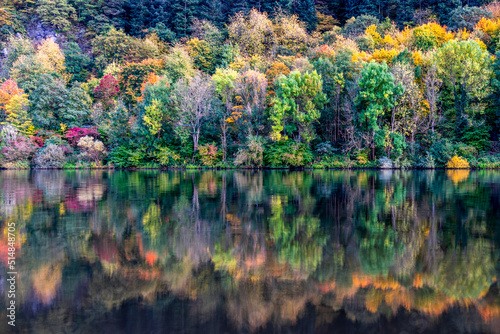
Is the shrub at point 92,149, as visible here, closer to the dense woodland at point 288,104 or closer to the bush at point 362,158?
the dense woodland at point 288,104

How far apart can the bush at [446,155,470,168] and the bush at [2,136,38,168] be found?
46.3m

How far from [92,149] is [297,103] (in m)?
24.5

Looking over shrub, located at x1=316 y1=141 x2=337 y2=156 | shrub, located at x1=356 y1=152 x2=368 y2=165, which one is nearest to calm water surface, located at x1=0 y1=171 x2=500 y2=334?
shrub, located at x1=356 y1=152 x2=368 y2=165

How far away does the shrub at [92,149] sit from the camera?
1683 inches

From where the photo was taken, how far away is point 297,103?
127ft

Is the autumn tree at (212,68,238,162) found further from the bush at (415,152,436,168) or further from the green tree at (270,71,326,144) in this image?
the bush at (415,152,436,168)

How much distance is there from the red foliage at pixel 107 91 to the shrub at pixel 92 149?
11469 mm

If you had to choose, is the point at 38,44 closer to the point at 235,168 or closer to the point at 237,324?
the point at 235,168

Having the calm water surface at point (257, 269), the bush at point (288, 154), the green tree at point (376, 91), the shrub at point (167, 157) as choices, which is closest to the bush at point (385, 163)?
the green tree at point (376, 91)

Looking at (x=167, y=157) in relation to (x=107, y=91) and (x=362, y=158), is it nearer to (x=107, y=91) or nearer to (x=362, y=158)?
(x=107, y=91)

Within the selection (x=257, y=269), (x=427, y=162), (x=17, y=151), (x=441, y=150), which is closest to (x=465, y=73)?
(x=441, y=150)

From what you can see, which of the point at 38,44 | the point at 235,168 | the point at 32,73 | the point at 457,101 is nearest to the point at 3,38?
the point at 38,44

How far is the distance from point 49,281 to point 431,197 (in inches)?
581

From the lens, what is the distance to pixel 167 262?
7.41 metres
